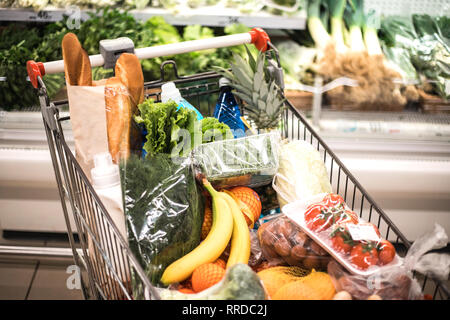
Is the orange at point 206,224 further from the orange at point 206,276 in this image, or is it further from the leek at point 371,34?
the leek at point 371,34

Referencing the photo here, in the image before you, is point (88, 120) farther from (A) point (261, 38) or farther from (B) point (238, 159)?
(A) point (261, 38)

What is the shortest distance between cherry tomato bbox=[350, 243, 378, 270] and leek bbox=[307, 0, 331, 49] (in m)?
1.82

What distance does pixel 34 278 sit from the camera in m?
2.41

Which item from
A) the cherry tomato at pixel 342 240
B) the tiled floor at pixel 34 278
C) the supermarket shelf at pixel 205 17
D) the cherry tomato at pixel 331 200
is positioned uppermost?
the supermarket shelf at pixel 205 17

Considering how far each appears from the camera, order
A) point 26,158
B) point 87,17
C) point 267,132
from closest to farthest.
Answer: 1. point 267,132
2. point 26,158
3. point 87,17

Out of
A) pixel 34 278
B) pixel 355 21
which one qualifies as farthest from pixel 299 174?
pixel 34 278

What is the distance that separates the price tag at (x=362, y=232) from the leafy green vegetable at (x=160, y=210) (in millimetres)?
421

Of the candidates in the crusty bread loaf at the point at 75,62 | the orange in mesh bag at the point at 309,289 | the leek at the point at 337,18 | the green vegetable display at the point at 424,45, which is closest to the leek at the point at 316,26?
the leek at the point at 337,18

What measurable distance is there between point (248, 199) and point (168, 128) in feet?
1.16

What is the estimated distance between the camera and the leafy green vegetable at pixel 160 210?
3.57ft

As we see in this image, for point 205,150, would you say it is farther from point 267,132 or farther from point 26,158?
point 26,158

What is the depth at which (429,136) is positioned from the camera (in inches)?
97.0

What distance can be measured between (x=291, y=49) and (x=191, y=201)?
180 cm
